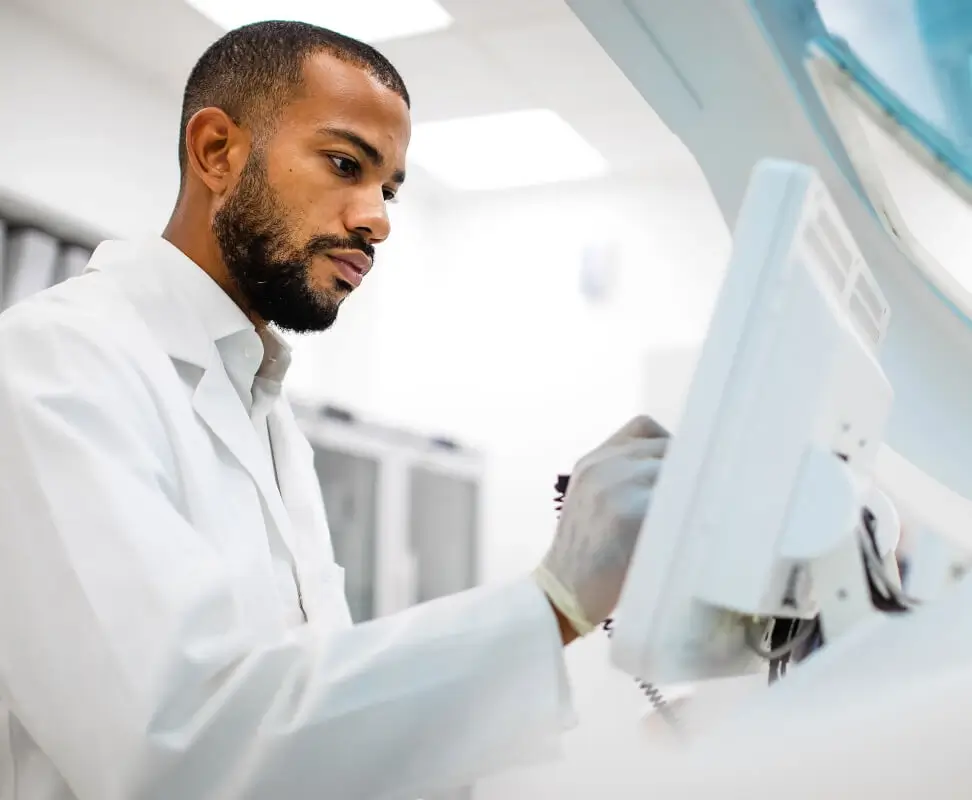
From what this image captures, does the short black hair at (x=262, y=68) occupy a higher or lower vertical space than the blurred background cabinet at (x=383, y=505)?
higher

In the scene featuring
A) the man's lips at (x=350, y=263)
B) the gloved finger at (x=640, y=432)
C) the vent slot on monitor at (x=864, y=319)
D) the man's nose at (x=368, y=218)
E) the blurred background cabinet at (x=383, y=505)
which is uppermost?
the man's nose at (x=368, y=218)

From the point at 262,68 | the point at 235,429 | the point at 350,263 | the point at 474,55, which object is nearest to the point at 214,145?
the point at 262,68

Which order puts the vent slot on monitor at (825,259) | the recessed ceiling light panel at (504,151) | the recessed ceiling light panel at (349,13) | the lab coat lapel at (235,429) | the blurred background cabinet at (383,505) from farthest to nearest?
the recessed ceiling light panel at (504,151)
the blurred background cabinet at (383,505)
the recessed ceiling light panel at (349,13)
the lab coat lapel at (235,429)
the vent slot on monitor at (825,259)

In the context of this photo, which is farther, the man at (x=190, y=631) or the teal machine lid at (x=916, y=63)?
the teal machine lid at (x=916, y=63)

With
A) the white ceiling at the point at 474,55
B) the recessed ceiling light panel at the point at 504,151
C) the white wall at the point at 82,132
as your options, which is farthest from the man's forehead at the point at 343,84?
the recessed ceiling light panel at the point at 504,151

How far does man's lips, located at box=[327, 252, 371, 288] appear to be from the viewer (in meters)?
1.03

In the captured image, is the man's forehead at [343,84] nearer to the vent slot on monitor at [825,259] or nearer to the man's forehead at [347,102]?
the man's forehead at [347,102]

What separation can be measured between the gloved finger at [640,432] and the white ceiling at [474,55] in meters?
1.88

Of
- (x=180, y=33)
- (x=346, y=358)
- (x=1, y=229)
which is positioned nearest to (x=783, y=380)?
(x=1, y=229)

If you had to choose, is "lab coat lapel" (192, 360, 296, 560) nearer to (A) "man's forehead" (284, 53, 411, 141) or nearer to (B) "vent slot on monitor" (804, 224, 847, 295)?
(A) "man's forehead" (284, 53, 411, 141)

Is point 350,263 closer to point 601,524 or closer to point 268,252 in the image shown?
point 268,252

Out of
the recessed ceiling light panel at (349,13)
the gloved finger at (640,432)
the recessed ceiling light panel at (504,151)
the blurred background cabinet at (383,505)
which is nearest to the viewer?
the gloved finger at (640,432)

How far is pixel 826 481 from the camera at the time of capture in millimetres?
513

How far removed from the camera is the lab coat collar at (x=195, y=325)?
0.90 meters
